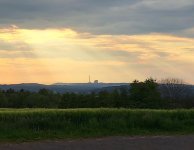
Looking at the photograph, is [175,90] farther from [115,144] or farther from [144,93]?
[115,144]

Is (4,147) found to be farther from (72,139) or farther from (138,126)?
(138,126)

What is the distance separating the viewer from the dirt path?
12422 millimetres

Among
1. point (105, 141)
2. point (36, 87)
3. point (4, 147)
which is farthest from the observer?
point (36, 87)

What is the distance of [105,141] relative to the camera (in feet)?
44.7

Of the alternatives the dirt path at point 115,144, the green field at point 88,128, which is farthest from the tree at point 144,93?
the dirt path at point 115,144

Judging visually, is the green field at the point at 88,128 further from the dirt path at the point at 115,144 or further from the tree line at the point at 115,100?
the tree line at the point at 115,100

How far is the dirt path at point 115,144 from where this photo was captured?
12.4 m

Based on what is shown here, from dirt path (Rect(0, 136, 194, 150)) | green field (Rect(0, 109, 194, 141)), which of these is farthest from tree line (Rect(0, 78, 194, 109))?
dirt path (Rect(0, 136, 194, 150))

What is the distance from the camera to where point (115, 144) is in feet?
43.1

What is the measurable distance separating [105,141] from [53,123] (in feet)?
11.6

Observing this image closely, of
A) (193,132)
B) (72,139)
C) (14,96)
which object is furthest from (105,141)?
(14,96)

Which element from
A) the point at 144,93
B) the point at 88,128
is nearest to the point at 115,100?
the point at 144,93

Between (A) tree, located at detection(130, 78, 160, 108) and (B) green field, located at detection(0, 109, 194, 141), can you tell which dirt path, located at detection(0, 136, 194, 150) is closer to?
(B) green field, located at detection(0, 109, 194, 141)

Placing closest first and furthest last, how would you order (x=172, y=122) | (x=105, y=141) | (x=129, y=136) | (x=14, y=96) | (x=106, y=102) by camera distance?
(x=105, y=141)
(x=129, y=136)
(x=172, y=122)
(x=106, y=102)
(x=14, y=96)
